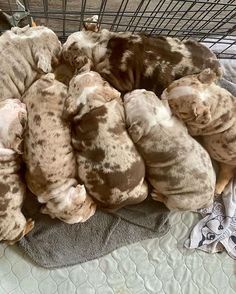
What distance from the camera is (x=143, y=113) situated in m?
1.84

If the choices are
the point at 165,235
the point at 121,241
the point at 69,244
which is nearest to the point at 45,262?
the point at 69,244

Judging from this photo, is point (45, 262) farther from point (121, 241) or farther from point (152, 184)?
point (152, 184)

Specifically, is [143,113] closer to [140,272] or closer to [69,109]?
[69,109]

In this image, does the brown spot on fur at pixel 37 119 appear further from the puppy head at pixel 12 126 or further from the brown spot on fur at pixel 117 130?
the brown spot on fur at pixel 117 130

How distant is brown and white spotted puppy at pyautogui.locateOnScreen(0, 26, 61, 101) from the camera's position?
1871 mm

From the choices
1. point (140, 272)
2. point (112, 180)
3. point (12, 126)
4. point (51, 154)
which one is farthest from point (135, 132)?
point (140, 272)

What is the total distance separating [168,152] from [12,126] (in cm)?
55

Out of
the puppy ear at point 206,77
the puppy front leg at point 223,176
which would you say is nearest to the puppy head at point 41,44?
the puppy ear at point 206,77

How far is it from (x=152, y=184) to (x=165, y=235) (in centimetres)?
25

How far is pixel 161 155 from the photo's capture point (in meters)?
1.83

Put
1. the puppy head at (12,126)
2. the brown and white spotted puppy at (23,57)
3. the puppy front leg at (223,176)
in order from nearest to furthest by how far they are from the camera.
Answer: the puppy head at (12,126) < the brown and white spotted puppy at (23,57) < the puppy front leg at (223,176)

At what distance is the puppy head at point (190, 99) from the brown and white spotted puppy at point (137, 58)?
0.31ft

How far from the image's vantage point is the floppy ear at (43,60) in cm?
191

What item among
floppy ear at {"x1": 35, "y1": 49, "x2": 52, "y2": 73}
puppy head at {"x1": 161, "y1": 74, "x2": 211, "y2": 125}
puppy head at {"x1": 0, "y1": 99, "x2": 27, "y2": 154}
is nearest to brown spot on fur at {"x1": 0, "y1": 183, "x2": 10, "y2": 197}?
puppy head at {"x1": 0, "y1": 99, "x2": 27, "y2": 154}
